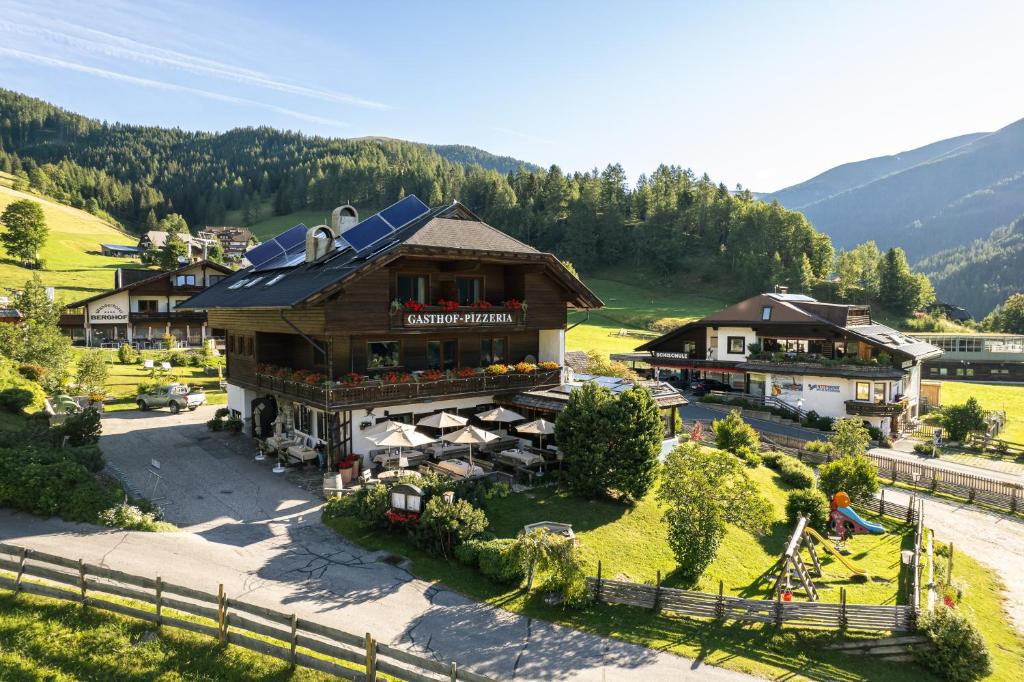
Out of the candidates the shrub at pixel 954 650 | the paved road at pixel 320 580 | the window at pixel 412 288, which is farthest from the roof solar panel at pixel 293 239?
the shrub at pixel 954 650

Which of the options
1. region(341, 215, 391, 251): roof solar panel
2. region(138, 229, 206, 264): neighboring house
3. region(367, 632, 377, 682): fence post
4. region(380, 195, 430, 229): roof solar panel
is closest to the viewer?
region(367, 632, 377, 682): fence post

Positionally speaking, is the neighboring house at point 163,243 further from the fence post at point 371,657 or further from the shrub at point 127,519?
the fence post at point 371,657

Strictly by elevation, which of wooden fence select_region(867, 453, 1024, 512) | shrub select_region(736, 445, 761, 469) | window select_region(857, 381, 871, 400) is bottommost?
wooden fence select_region(867, 453, 1024, 512)

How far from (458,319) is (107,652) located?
17.4m

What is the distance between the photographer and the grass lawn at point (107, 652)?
11.2 metres

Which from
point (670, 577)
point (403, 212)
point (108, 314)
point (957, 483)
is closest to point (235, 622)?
point (670, 577)

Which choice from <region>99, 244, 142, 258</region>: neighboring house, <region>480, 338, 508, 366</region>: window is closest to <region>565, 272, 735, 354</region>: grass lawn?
<region>480, 338, 508, 366</region>: window

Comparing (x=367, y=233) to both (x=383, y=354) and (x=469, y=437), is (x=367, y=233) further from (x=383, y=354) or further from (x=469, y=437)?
(x=469, y=437)

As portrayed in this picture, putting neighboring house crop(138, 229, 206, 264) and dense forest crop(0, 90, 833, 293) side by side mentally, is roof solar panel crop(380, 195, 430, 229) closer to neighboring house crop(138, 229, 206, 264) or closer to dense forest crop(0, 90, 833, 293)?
dense forest crop(0, 90, 833, 293)

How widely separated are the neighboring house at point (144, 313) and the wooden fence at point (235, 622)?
54770 millimetres

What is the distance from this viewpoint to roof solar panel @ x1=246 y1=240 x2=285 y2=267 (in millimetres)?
34062

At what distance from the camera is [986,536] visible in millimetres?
24859

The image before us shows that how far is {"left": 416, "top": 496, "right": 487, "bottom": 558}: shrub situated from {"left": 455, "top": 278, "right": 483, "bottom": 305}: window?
13539 millimetres

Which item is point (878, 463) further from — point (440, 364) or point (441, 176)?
point (441, 176)
